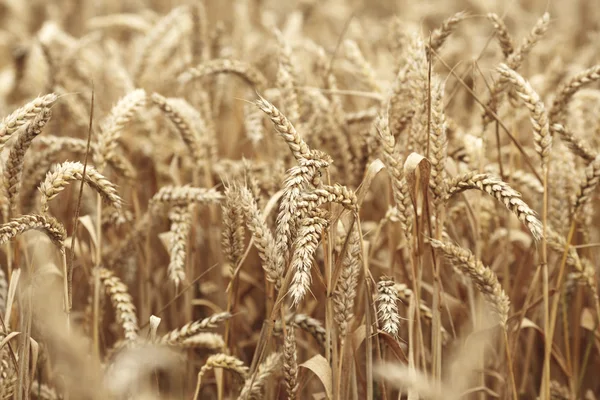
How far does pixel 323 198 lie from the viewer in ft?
3.80

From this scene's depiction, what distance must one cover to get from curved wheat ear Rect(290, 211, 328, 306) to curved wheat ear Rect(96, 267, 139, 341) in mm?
567

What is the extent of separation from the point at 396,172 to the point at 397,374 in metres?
0.51

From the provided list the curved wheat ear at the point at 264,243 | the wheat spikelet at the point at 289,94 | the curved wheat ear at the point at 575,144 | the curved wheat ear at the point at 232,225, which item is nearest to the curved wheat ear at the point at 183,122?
the wheat spikelet at the point at 289,94

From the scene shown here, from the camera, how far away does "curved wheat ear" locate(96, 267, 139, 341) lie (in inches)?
60.3

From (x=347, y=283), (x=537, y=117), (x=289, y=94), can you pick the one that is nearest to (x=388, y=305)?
(x=347, y=283)

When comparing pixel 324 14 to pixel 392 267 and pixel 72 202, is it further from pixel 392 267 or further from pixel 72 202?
pixel 392 267

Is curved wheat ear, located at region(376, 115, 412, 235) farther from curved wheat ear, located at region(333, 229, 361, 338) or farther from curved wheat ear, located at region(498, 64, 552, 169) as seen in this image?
curved wheat ear, located at region(498, 64, 552, 169)

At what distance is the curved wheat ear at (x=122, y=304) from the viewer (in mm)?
1532

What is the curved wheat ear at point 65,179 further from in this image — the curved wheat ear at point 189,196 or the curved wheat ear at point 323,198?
the curved wheat ear at point 323,198

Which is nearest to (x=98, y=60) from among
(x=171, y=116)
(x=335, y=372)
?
(x=171, y=116)

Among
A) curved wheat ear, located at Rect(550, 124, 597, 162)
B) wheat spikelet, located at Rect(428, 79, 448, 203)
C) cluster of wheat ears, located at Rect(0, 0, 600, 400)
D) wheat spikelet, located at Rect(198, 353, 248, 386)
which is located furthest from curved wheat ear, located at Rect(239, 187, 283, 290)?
curved wheat ear, located at Rect(550, 124, 597, 162)

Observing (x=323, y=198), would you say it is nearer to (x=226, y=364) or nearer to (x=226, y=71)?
(x=226, y=364)

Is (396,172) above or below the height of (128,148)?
below

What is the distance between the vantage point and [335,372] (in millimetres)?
1371
